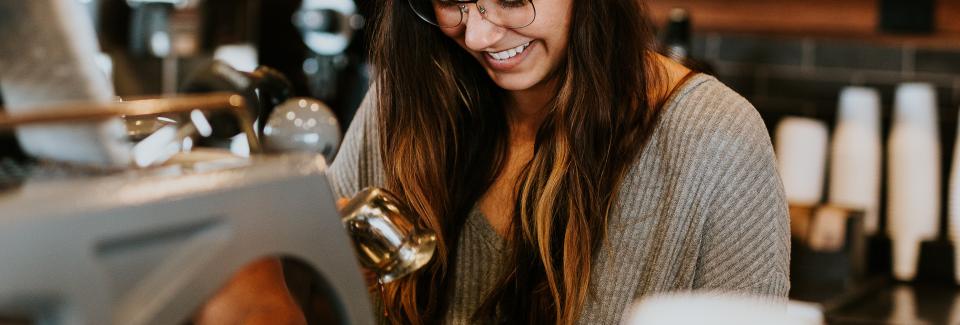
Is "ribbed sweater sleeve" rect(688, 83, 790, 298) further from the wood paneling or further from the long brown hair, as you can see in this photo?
the wood paneling

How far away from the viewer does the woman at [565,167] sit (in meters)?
1.15

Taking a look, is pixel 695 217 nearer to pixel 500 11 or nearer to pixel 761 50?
pixel 500 11

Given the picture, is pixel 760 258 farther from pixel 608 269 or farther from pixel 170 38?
pixel 170 38

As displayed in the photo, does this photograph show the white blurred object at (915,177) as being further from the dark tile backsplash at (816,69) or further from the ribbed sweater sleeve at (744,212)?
the ribbed sweater sleeve at (744,212)

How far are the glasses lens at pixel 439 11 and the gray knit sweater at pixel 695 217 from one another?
0.26 meters

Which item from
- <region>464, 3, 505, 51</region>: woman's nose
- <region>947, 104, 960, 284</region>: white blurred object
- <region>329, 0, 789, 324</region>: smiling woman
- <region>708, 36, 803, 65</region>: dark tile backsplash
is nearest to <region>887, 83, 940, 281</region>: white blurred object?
<region>947, 104, 960, 284</region>: white blurred object

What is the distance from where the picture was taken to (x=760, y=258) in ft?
3.71

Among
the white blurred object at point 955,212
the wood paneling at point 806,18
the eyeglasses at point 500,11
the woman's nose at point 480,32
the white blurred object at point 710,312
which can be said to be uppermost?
the eyeglasses at point 500,11

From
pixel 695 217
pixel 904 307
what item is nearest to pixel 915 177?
pixel 904 307

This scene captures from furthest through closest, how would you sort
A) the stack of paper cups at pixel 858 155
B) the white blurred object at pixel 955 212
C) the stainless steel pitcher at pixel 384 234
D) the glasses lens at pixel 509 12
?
the stack of paper cups at pixel 858 155
the white blurred object at pixel 955 212
the glasses lens at pixel 509 12
the stainless steel pitcher at pixel 384 234

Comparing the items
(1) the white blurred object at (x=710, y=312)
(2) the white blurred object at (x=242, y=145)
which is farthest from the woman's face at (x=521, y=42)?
(1) the white blurred object at (x=710, y=312)

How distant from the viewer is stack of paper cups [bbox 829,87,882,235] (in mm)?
2418

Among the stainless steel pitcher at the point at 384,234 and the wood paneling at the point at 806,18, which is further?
the wood paneling at the point at 806,18

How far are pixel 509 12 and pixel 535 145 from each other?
0.21m
